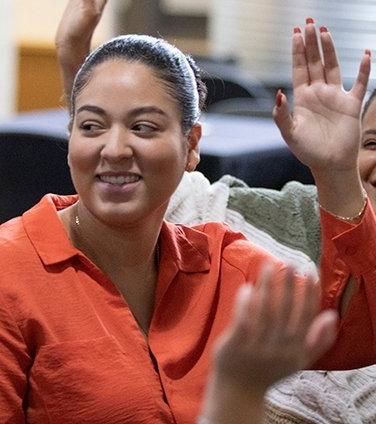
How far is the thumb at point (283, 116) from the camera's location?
1.90m

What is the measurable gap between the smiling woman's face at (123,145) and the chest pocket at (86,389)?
0.21 m

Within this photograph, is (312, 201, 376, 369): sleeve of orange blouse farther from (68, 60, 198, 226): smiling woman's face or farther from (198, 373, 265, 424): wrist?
(198, 373, 265, 424): wrist

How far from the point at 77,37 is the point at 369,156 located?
2.11 ft

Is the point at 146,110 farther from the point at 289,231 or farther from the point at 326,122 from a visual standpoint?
the point at 289,231

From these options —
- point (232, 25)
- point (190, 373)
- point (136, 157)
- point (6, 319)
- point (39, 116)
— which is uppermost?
point (136, 157)

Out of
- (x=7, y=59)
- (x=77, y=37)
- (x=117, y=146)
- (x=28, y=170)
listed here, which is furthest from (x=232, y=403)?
(x=7, y=59)

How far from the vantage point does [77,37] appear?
2.44 meters

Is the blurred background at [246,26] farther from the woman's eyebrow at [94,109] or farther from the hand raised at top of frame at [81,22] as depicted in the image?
the woman's eyebrow at [94,109]

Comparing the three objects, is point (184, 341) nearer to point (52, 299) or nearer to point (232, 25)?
point (52, 299)

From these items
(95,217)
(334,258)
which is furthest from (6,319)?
(334,258)

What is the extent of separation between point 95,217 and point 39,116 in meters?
2.11

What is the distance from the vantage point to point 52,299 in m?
1.78

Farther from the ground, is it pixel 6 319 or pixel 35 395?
pixel 6 319

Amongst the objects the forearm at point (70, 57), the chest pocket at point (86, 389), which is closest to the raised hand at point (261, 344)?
the chest pocket at point (86, 389)
